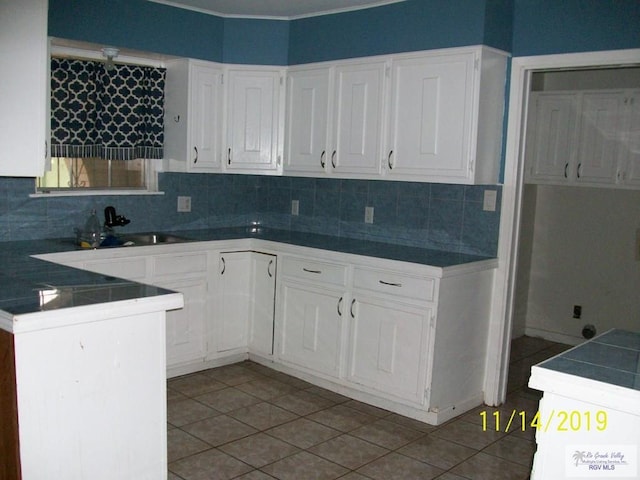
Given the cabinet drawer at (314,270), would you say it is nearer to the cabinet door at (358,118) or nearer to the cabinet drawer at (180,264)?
the cabinet drawer at (180,264)

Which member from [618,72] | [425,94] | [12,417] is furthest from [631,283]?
[12,417]

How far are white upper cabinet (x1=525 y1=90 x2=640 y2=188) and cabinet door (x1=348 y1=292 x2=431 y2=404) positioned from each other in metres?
2.20

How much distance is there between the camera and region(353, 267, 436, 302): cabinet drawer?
11.7 ft

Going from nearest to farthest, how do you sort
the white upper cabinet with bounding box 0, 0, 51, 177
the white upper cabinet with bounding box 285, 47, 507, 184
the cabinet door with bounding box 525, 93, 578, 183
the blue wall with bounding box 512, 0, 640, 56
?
the white upper cabinet with bounding box 0, 0, 51, 177, the blue wall with bounding box 512, 0, 640, 56, the white upper cabinet with bounding box 285, 47, 507, 184, the cabinet door with bounding box 525, 93, 578, 183

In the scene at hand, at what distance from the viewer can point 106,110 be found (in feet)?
14.0

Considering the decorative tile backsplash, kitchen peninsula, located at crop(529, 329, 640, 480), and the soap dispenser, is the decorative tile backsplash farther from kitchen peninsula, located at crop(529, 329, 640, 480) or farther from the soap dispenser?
kitchen peninsula, located at crop(529, 329, 640, 480)

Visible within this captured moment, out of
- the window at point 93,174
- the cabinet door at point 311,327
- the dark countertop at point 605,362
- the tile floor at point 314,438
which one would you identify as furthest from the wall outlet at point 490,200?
the window at point 93,174

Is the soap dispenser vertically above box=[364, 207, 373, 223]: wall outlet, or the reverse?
box=[364, 207, 373, 223]: wall outlet

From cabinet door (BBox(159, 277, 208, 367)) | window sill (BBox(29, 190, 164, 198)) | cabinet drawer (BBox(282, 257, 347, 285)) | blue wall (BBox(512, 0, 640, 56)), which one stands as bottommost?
cabinet door (BBox(159, 277, 208, 367))

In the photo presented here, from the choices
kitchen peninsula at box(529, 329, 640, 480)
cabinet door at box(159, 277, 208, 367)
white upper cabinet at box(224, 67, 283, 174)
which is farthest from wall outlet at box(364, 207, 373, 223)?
kitchen peninsula at box(529, 329, 640, 480)

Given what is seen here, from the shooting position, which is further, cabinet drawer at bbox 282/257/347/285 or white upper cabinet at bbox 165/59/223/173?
white upper cabinet at bbox 165/59/223/173

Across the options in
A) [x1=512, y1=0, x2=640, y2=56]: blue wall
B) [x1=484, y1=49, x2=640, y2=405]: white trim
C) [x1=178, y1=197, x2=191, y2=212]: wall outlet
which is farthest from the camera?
[x1=178, y1=197, x2=191, y2=212]: wall outlet

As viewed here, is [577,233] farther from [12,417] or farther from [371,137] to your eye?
[12,417]

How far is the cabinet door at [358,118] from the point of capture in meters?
4.05
